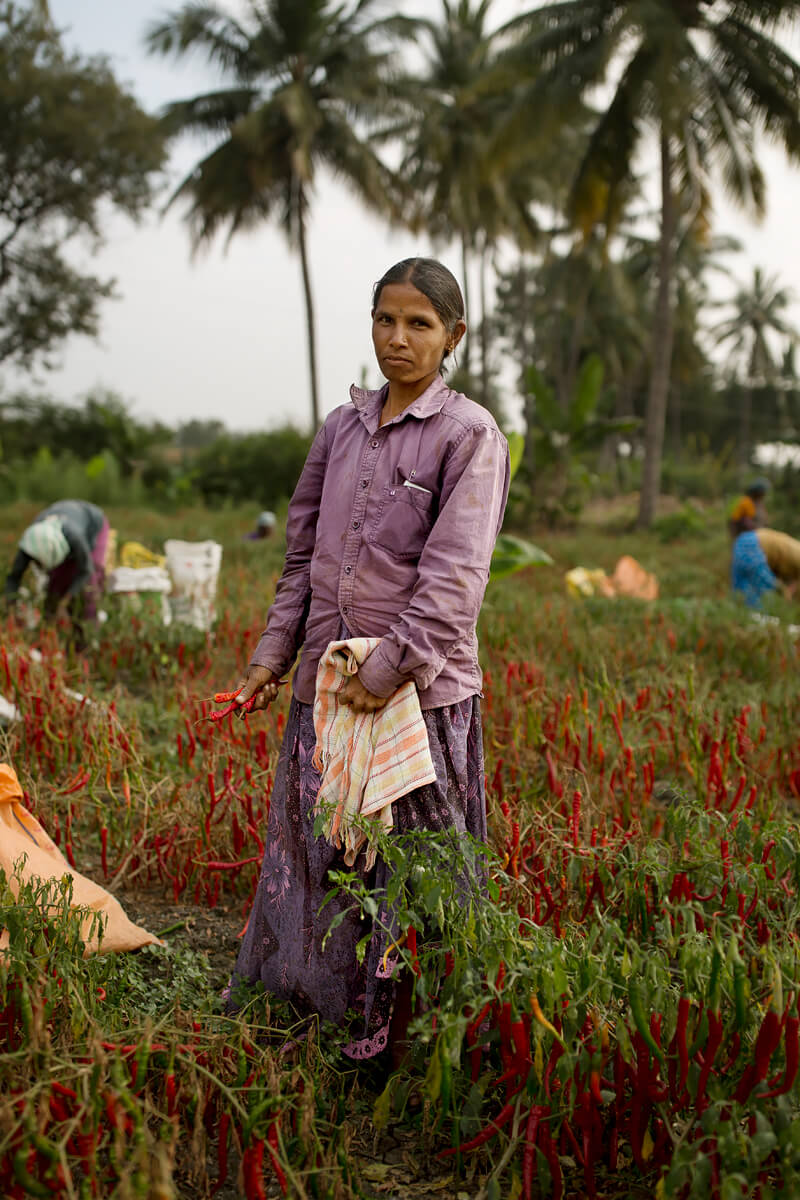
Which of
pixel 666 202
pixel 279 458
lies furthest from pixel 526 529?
pixel 279 458

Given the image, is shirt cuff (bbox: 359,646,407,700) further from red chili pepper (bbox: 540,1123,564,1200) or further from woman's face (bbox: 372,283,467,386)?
red chili pepper (bbox: 540,1123,564,1200)

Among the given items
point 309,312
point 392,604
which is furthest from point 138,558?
point 309,312

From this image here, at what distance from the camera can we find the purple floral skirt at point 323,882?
1.86m

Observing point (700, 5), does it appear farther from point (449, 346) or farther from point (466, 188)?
point (449, 346)

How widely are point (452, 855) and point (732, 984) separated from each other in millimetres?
481

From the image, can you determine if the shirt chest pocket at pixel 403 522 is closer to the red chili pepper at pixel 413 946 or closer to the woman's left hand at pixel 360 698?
the woman's left hand at pixel 360 698

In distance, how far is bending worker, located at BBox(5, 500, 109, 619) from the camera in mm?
4918

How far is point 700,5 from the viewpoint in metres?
13.8

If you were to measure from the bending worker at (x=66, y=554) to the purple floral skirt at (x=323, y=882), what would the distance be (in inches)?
129

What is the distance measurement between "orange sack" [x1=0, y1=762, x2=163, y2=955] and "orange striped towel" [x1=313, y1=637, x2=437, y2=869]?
701 millimetres

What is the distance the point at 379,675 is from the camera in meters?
1.75

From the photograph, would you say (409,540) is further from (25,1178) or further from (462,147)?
(462,147)

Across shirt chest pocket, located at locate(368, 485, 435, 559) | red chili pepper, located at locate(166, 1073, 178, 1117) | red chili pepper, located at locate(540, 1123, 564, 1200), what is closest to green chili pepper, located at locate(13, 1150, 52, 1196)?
red chili pepper, located at locate(166, 1073, 178, 1117)

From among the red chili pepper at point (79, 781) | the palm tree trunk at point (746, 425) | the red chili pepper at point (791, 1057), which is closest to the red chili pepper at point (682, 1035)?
the red chili pepper at point (791, 1057)
